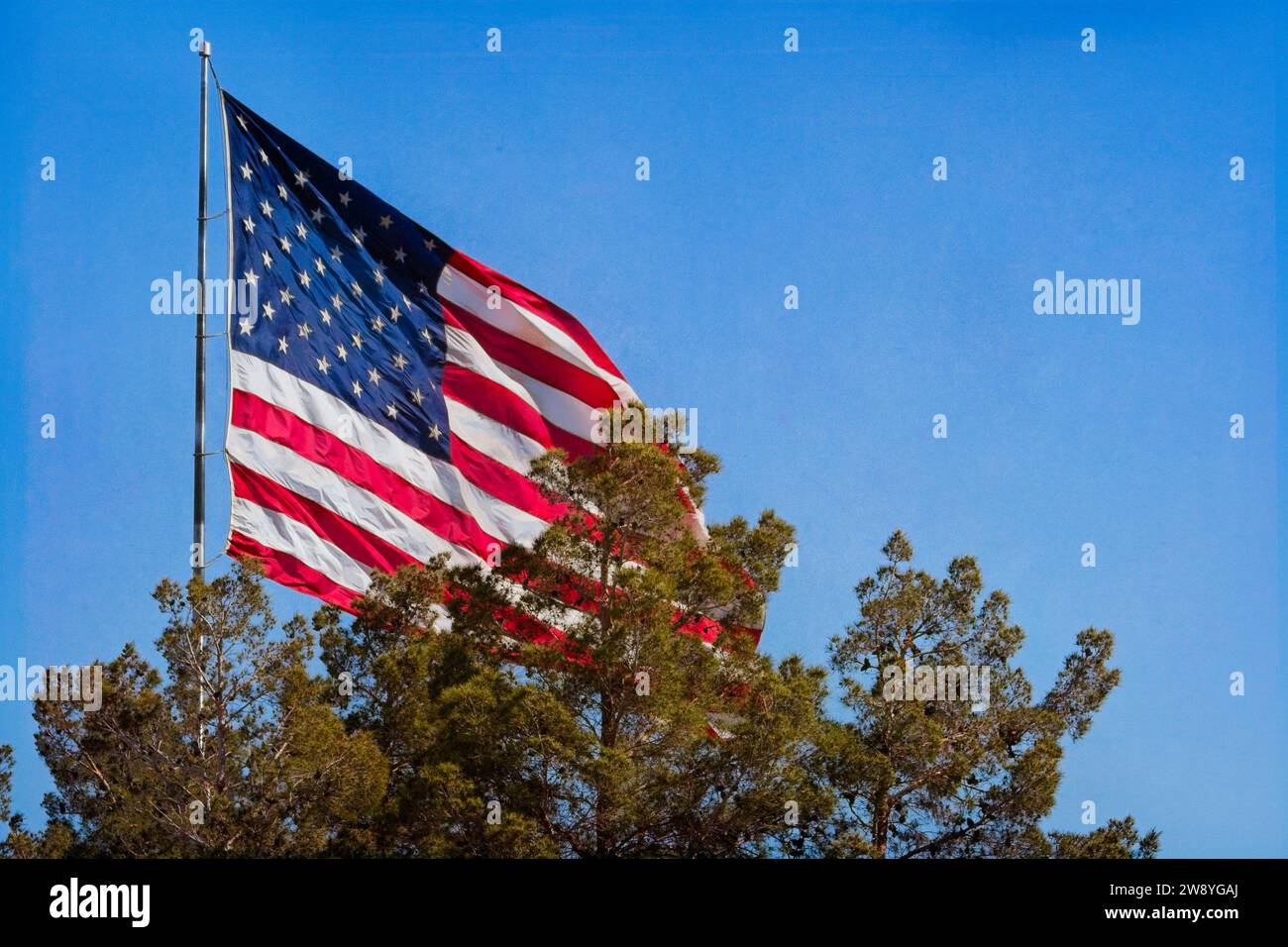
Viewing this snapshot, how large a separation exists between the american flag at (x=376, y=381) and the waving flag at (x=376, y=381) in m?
0.03

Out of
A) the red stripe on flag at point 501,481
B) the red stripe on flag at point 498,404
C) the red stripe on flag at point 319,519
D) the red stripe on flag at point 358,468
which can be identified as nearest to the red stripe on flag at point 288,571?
the red stripe on flag at point 319,519

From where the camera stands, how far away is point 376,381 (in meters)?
33.5

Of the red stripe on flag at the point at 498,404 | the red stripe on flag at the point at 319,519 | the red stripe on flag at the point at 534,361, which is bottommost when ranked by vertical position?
the red stripe on flag at the point at 319,519

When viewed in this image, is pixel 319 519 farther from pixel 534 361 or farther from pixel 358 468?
pixel 534 361

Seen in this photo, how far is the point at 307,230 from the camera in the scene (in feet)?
110

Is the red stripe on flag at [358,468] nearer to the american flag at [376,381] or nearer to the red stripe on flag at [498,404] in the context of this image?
the american flag at [376,381]

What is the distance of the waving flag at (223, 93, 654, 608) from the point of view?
3148cm

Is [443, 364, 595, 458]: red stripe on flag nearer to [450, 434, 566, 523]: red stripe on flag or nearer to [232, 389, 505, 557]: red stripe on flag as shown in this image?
[450, 434, 566, 523]: red stripe on flag

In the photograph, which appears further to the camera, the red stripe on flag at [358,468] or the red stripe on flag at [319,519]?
the red stripe on flag at [358,468]

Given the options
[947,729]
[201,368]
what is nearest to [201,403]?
[201,368]

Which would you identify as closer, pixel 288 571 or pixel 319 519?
pixel 288 571

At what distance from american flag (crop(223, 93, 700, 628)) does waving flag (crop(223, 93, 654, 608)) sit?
3 cm

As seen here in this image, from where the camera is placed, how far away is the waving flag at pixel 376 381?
31484 millimetres
